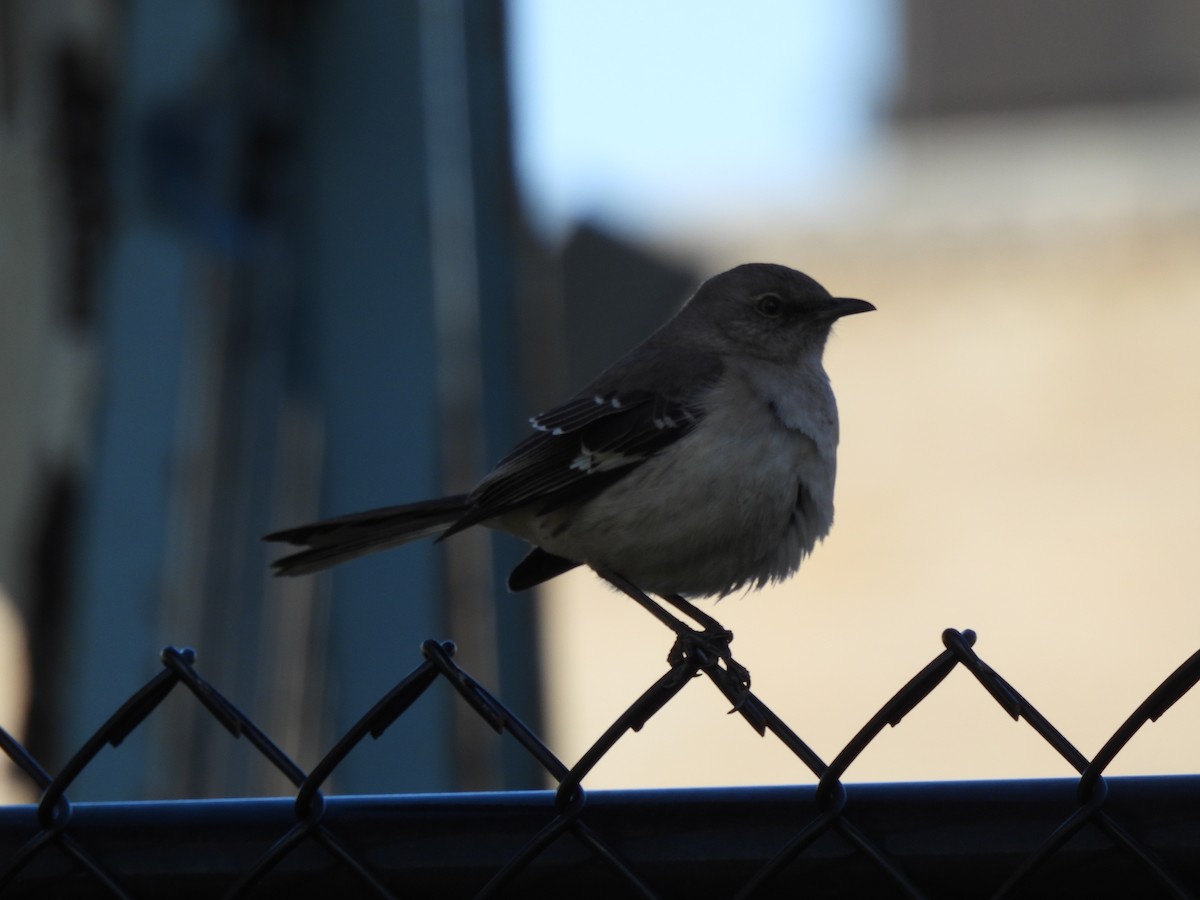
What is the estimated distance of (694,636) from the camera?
130 inches

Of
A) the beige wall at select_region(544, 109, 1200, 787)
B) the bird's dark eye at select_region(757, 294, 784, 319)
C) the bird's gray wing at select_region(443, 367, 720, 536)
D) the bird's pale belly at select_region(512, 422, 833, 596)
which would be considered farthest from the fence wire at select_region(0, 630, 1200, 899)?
the beige wall at select_region(544, 109, 1200, 787)

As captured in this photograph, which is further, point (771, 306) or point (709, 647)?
point (771, 306)

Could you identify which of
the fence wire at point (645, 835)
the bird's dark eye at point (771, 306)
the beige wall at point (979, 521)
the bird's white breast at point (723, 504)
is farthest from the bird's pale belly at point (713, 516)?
the beige wall at point (979, 521)

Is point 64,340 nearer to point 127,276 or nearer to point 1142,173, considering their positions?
point 127,276

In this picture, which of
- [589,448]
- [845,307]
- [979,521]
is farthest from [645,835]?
[979,521]

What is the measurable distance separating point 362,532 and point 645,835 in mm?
1939

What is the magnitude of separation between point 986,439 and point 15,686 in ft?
67.4

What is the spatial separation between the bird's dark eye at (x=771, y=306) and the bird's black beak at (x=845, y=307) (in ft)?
0.42

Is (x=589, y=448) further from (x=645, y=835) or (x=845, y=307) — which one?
(x=645, y=835)

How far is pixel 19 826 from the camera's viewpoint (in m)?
1.89

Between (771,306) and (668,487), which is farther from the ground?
(771,306)

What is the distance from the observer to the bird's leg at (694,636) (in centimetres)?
313

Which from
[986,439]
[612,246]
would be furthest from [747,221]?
[612,246]

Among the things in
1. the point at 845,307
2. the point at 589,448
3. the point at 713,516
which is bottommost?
the point at 713,516
